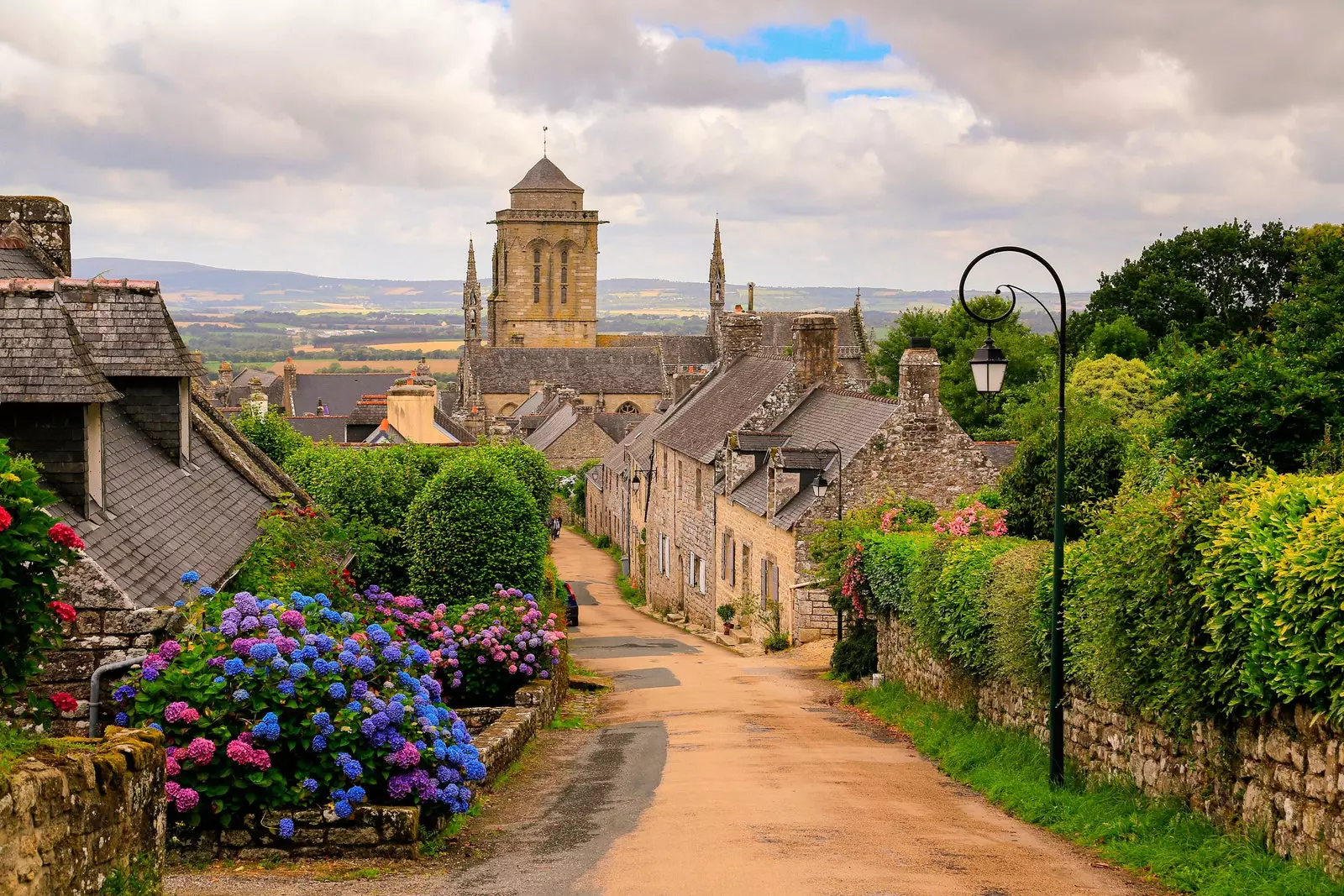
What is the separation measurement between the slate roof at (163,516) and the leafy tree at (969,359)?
140 feet

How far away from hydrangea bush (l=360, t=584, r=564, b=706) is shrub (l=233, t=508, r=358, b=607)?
1254mm

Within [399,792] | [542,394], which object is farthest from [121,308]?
[542,394]

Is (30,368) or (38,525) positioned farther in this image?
(30,368)

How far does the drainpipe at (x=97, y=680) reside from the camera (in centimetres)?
1083

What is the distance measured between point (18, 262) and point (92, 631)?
283 inches

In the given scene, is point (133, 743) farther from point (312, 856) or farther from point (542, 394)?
point (542, 394)

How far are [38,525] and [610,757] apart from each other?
9.97 m

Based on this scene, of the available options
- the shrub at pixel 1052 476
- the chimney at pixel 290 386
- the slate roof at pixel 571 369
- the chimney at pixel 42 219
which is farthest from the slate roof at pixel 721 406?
the chimney at pixel 290 386

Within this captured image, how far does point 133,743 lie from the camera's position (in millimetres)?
8039

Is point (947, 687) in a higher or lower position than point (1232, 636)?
lower

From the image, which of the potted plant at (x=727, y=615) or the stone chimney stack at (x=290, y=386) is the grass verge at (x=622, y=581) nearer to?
the potted plant at (x=727, y=615)

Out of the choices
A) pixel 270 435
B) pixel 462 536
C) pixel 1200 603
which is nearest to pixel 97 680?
pixel 1200 603

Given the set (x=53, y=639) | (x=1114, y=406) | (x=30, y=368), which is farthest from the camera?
(x=1114, y=406)

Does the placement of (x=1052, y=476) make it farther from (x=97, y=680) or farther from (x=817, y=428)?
(x=817, y=428)
